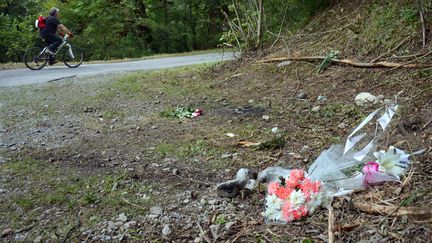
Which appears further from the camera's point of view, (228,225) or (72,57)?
(72,57)

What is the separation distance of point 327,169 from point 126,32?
21.8 metres

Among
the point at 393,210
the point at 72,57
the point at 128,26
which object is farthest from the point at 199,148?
the point at 128,26

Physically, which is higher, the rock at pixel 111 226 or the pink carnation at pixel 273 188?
the pink carnation at pixel 273 188

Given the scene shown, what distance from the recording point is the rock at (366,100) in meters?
4.15

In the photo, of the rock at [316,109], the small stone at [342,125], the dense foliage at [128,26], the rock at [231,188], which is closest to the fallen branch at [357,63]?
the rock at [316,109]

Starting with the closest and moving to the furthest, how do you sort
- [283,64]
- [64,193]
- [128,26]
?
[64,193] < [283,64] < [128,26]

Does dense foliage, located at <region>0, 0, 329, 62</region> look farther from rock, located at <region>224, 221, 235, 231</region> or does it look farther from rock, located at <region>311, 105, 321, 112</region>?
rock, located at <region>224, 221, 235, 231</region>

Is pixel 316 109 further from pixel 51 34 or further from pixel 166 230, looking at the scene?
pixel 51 34

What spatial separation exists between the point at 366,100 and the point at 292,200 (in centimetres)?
230

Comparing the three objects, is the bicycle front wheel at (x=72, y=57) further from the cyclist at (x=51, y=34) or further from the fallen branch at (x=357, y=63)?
the fallen branch at (x=357, y=63)

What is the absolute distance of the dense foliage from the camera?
2172 centimetres

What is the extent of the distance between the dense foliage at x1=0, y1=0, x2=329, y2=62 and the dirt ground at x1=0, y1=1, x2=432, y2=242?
15.7 m

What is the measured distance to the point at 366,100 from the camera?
13.8 feet

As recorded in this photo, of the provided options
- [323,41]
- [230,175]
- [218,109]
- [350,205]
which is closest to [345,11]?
[323,41]
